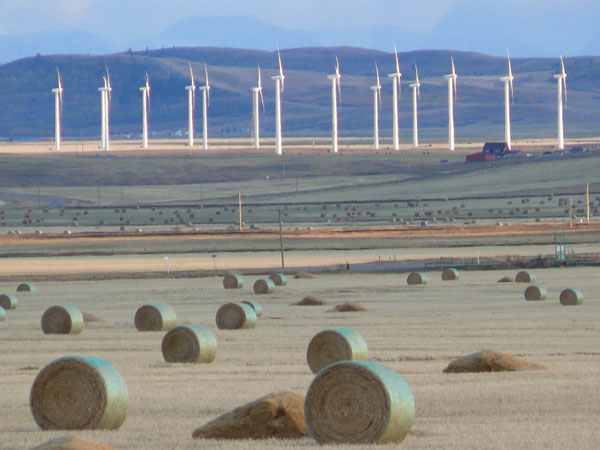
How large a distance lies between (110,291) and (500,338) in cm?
2600

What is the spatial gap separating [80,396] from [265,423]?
206 cm

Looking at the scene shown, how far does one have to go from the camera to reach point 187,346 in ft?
77.0

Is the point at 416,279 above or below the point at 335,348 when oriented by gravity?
above

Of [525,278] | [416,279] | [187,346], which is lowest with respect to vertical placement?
[187,346]

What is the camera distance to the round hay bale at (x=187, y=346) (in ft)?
76.7

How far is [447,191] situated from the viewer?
142 m

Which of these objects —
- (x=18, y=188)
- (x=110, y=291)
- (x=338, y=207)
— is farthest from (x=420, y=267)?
(x=18, y=188)

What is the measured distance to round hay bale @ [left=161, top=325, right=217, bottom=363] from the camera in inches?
920

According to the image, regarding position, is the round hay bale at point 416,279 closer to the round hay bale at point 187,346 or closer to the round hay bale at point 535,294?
the round hay bale at point 535,294

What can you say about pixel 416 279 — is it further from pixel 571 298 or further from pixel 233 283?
pixel 571 298

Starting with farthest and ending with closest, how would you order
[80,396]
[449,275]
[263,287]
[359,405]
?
1. [449,275]
2. [263,287]
3. [80,396]
4. [359,405]

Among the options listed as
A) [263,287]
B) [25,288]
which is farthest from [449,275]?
[25,288]

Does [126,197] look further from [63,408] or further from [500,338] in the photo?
[63,408]

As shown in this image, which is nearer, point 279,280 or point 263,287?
point 263,287
